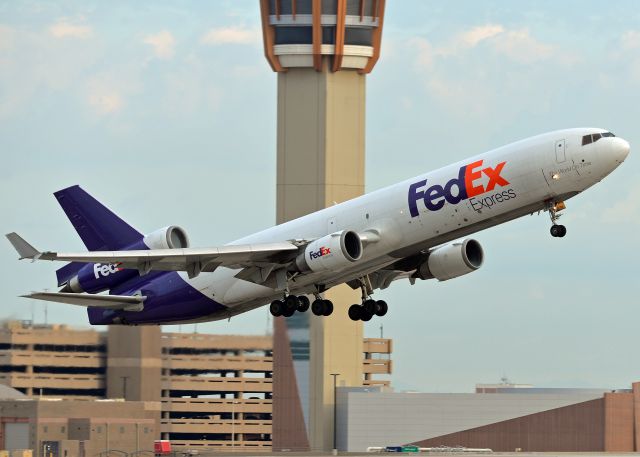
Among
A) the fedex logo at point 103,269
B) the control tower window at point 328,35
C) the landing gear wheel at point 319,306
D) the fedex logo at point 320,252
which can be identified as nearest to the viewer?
the fedex logo at point 320,252

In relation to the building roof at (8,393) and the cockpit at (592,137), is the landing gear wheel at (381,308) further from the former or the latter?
the building roof at (8,393)

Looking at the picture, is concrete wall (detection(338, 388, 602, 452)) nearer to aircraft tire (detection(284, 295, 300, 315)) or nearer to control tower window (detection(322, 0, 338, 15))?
control tower window (detection(322, 0, 338, 15))

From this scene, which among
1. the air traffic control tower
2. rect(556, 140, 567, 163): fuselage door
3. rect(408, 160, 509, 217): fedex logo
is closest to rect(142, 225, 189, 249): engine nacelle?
rect(408, 160, 509, 217): fedex logo

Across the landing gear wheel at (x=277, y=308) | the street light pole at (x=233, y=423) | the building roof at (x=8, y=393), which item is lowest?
the street light pole at (x=233, y=423)

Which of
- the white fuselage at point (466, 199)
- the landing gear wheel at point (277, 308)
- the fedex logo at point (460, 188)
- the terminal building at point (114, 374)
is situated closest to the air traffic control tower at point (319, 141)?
the terminal building at point (114, 374)

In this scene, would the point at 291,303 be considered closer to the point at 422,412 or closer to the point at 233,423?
the point at 233,423

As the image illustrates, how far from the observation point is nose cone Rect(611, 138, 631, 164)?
191 feet

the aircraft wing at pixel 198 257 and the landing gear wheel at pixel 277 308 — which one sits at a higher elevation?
the aircraft wing at pixel 198 257

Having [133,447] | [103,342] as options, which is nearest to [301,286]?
[103,342]

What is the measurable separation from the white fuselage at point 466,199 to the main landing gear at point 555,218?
0.83 feet

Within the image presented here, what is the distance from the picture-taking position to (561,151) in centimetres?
5862

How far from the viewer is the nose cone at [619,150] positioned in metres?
58.2

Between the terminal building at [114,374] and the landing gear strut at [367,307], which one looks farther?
the terminal building at [114,374]

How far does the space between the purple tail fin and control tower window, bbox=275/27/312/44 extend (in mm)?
52234
